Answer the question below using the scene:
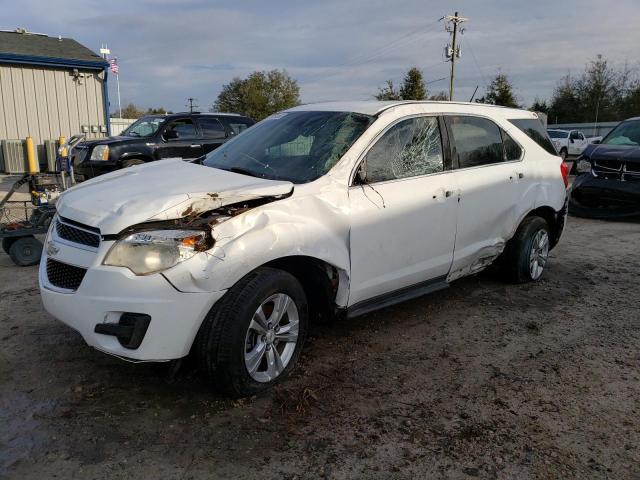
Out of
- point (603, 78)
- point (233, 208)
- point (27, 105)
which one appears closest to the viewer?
point (233, 208)

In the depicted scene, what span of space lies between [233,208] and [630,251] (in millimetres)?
6004

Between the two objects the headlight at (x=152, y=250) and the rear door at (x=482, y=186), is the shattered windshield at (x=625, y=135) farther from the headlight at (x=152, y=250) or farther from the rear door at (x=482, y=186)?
the headlight at (x=152, y=250)

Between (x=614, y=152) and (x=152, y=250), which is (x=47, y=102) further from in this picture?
(x=152, y=250)

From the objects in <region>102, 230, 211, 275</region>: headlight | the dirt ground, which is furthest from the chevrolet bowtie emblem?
the dirt ground

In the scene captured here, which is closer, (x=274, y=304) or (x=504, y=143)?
(x=274, y=304)

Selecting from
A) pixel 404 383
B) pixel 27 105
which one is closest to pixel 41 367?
pixel 404 383

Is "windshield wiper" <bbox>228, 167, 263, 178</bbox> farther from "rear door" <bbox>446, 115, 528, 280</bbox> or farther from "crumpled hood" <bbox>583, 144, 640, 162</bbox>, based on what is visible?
"crumpled hood" <bbox>583, 144, 640, 162</bbox>

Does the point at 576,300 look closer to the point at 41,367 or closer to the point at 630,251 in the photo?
the point at 630,251

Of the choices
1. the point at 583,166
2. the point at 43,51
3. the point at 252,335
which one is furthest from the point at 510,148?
the point at 43,51

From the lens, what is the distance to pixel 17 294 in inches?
196

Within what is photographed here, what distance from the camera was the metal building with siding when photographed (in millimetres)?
15945

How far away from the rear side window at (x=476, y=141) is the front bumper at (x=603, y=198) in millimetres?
5399

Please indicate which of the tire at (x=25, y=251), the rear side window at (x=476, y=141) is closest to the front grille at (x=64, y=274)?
the rear side window at (x=476, y=141)

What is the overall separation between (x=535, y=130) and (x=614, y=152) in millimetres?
4913
